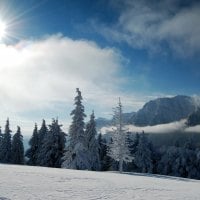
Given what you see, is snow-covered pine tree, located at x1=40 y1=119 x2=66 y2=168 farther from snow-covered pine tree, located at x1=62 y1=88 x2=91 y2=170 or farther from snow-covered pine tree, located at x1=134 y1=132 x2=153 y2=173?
snow-covered pine tree, located at x1=134 y1=132 x2=153 y2=173

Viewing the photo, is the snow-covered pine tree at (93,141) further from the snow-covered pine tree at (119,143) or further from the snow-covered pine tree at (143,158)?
the snow-covered pine tree at (143,158)

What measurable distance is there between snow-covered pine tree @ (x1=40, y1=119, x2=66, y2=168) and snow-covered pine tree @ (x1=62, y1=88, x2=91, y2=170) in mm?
7582

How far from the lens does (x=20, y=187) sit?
18.9 m

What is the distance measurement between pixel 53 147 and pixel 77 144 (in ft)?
31.6

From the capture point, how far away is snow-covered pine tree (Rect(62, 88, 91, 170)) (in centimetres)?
5725

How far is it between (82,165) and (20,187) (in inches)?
1529

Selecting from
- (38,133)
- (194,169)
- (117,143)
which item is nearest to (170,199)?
(117,143)

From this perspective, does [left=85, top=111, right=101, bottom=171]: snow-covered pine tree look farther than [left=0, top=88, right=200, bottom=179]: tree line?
Yes

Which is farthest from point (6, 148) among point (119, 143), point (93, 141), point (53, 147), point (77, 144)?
point (119, 143)

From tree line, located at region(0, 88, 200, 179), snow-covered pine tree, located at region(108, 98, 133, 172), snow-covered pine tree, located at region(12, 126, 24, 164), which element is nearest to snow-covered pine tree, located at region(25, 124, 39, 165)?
tree line, located at region(0, 88, 200, 179)

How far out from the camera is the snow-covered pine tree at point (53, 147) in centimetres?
6569

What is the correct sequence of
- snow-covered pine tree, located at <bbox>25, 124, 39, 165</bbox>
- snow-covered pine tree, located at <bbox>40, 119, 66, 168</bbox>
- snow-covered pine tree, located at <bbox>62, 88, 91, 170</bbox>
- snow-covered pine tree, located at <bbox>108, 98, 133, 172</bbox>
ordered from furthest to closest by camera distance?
snow-covered pine tree, located at <bbox>25, 124, 39, 165</bbox> < snow-covered pine tree, located at <bbox>40, 119, 66, 168</bbox> < snow-covered pine tree, located at <bbox>62, 88, 91, 170</bbox> < snow-covered pine tree, located at <bbox>108, 98, 133, 172</bbox>

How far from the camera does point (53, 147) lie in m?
66.2

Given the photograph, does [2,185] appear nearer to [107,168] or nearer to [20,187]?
[20,187]
